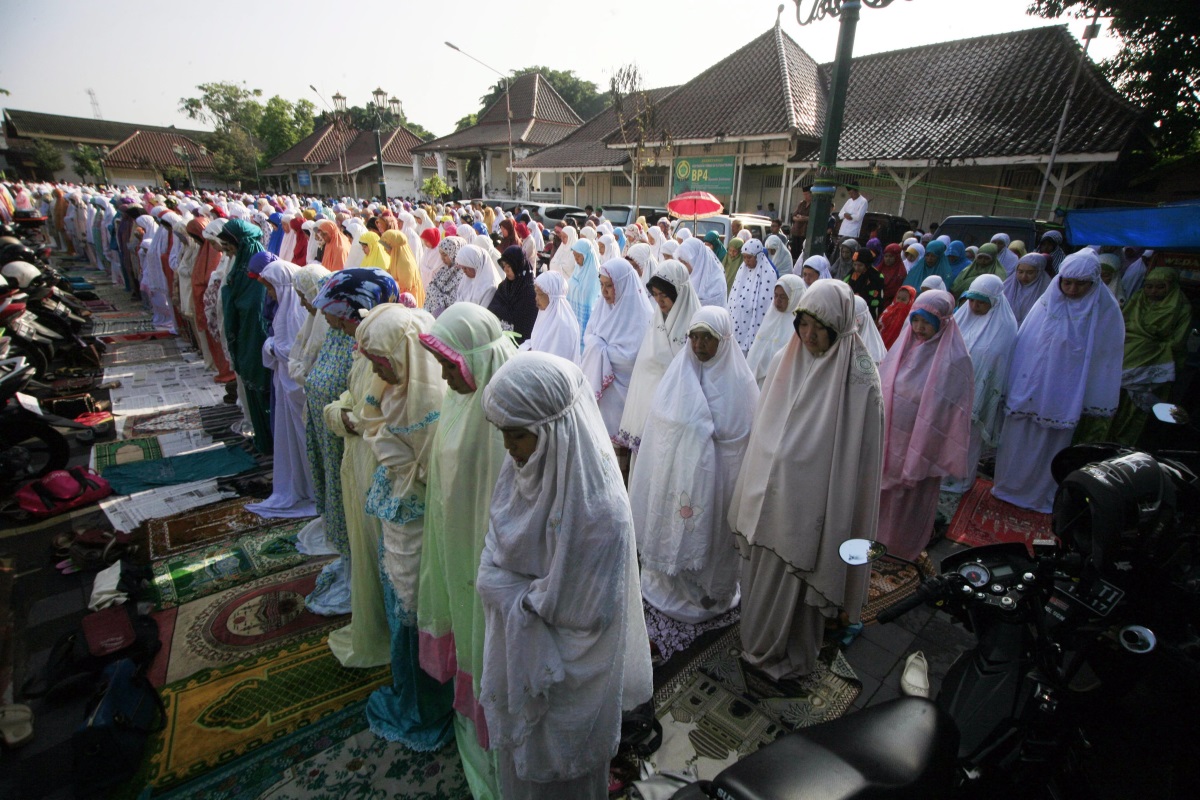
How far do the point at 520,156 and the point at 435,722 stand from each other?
3020 cm

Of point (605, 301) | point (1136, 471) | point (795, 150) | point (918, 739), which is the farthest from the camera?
point (795, 150)

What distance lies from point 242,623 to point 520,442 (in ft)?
9.14

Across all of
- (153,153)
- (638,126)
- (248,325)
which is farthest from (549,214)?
(153,153)

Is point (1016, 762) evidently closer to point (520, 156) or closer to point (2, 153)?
point (520, 156)

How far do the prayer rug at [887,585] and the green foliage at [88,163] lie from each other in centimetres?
5033

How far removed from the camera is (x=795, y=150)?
16.7m

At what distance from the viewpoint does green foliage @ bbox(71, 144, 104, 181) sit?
122 ft

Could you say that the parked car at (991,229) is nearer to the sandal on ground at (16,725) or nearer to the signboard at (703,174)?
the signboard at (703,174)

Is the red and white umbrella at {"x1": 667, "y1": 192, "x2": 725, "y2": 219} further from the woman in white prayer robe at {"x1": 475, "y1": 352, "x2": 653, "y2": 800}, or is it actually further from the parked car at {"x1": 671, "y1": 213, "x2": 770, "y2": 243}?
the woman in white prayer robe at {"x1": 475, "y1": 352, "x2": 653, "y2": 800}

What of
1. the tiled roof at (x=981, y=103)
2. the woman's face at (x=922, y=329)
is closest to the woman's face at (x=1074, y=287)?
the woman's face at (x=922, y=329)

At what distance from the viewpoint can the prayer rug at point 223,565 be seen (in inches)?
141

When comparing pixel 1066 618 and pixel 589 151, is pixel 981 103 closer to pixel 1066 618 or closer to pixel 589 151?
pixel 589 151

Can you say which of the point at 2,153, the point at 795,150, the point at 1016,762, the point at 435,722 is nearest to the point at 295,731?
the point at 435,722

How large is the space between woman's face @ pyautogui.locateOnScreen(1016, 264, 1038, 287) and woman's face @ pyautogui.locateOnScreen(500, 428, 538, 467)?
244 inches
